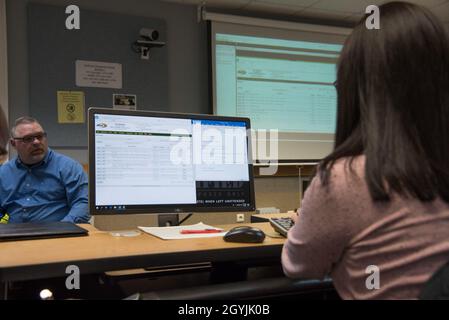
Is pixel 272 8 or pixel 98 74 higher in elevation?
pixel 272 8

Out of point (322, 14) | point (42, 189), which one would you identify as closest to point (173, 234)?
point (42, 189)

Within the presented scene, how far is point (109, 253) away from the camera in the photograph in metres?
0.90

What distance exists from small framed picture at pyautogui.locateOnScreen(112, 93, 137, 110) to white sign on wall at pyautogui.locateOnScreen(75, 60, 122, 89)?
0.08 metres

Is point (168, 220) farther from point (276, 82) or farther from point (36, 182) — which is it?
point (276, 82)

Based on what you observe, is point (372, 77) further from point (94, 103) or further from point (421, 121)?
point (94, 103)

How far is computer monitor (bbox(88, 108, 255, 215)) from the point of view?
4.10ft

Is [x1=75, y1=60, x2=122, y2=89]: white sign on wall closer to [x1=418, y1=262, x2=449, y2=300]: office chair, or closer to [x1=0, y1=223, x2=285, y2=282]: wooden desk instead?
[x1=0, y1=223, x2=285, y2=282]: wooden desk

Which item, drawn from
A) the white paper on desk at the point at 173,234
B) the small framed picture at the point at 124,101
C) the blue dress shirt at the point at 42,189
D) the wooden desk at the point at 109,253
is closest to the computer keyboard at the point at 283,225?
the wooden desk at the point at 109,253

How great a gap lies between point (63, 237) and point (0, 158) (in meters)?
0.28

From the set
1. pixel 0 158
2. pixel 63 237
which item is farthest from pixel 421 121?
pixel 0 158

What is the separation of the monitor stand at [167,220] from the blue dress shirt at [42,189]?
3.93 ft

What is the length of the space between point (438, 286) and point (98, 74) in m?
2.98

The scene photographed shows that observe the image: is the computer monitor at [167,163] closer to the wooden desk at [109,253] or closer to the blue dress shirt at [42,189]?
the wooden desk at [109,253]

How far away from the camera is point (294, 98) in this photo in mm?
3768
